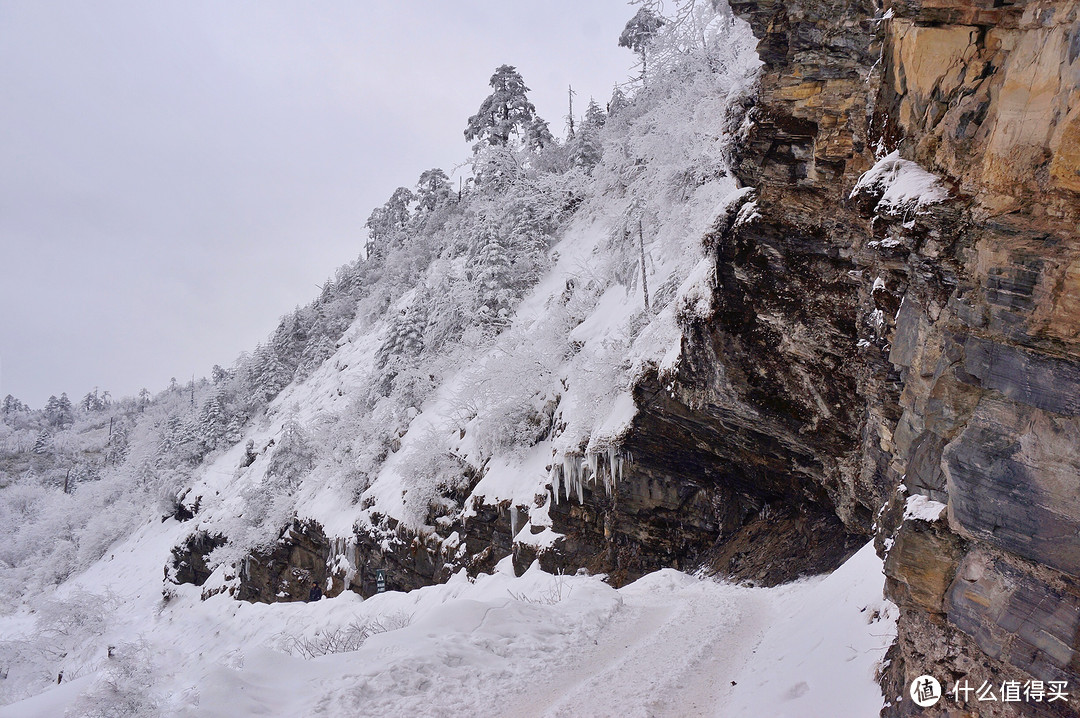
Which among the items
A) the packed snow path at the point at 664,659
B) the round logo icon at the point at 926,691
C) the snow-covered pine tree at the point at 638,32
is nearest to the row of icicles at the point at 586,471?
the packed snow path at the point at 664,659

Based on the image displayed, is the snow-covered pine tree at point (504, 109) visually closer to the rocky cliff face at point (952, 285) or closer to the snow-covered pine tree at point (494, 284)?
the snow-covered pine tree at point (494, 284)

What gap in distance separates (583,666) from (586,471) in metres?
7.09

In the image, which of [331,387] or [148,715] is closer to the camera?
[148,715]

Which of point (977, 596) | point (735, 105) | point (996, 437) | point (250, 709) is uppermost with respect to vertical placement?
point (735, 105)

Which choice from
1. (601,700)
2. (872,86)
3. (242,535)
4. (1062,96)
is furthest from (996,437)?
(242,535)

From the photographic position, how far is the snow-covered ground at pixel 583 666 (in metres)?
6.05

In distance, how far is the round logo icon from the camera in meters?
4.29

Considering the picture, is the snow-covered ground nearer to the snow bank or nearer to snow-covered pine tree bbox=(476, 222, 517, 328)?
the snow bank

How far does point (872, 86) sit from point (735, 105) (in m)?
6.86

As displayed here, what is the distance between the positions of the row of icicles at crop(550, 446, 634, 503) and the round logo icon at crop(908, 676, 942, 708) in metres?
9.10

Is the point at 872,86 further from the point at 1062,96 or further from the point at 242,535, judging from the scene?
the point at 242,535

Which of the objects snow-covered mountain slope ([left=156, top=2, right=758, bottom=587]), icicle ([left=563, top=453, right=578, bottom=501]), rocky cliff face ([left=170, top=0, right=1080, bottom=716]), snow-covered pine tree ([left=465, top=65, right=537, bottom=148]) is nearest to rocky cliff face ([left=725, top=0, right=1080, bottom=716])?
rocky cliff face ([left=170, top=0, right=1080, bottom=716])

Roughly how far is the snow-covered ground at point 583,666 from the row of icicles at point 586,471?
10.6ft

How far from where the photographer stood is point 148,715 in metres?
6.04
